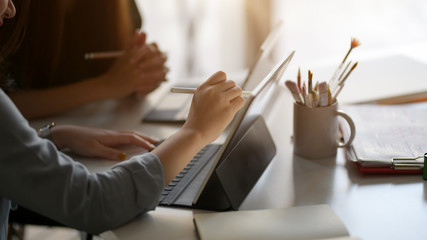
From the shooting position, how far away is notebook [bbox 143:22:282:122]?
1096 mm

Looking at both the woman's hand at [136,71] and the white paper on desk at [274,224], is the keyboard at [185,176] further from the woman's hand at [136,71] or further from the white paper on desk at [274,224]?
the woman's hand at [136,71]

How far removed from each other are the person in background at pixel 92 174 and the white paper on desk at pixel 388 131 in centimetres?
31

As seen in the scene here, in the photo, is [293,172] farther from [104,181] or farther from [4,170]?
[4,170]

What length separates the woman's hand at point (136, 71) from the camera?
148 centimetres

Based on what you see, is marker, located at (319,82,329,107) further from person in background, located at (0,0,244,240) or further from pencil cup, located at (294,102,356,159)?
person in background, located at (0,0,244,240)

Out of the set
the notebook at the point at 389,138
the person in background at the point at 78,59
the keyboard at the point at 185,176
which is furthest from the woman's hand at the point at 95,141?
the notebook at the point at 389,138

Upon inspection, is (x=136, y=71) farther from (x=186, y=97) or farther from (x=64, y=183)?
(x=64, y=183)

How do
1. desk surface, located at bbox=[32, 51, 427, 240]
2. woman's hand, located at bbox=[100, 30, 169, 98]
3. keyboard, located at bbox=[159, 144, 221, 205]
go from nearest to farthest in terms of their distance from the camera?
1. desk surface, located at bbox=[32, 51, 427, 240]
2. keyboard, located at bbox=[159, 144, 221, 205]
3. woman's hand, located at bbox=[100, 30, 169, 98]

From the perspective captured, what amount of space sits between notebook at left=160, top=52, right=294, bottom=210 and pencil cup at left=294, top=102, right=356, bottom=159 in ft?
0.23

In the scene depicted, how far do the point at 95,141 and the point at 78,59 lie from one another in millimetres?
566

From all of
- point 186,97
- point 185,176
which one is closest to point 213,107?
point 185,176

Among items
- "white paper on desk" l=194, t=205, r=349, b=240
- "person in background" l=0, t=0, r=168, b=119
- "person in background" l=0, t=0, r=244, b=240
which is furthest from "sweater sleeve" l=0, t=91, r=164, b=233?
"person in background" l=0, t=0, r=168, b=119

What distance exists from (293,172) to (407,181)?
0.21m

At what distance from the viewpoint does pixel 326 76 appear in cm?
148
